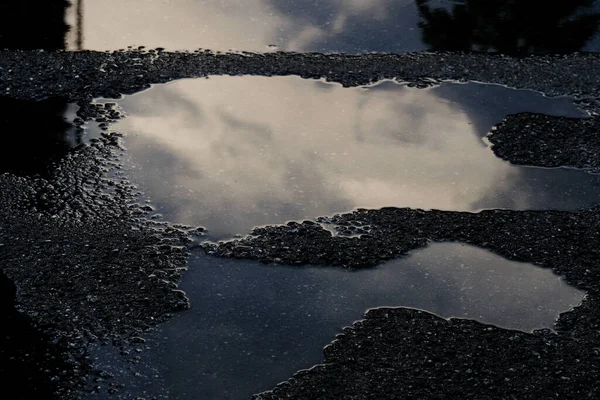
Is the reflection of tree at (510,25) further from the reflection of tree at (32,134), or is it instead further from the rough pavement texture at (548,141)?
the reflection of tree at (32,134)

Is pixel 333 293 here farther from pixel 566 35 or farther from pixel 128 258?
pixel 566 35

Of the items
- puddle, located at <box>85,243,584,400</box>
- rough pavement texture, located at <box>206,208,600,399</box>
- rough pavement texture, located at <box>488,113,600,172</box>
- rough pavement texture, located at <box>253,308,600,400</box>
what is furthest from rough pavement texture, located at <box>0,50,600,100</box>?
rough pavement texture, located at <box>253,308,600,400</box>

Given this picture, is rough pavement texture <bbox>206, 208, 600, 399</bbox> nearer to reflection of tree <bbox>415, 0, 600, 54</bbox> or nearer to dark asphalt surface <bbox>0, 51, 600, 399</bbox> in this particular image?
dark asphalt surface <bbox>0, 51, 600, 399</bbox>

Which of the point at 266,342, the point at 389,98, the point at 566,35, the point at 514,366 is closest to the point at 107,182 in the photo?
the point at 266,342

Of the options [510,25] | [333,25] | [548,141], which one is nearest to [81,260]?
[548,141]

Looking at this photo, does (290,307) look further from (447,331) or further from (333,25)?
(333,25)

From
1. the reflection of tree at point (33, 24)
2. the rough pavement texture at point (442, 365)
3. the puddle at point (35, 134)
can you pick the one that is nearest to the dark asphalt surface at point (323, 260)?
the rough pavement texture at point (442, 365)

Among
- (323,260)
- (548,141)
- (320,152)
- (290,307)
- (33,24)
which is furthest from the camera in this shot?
(33,24)
